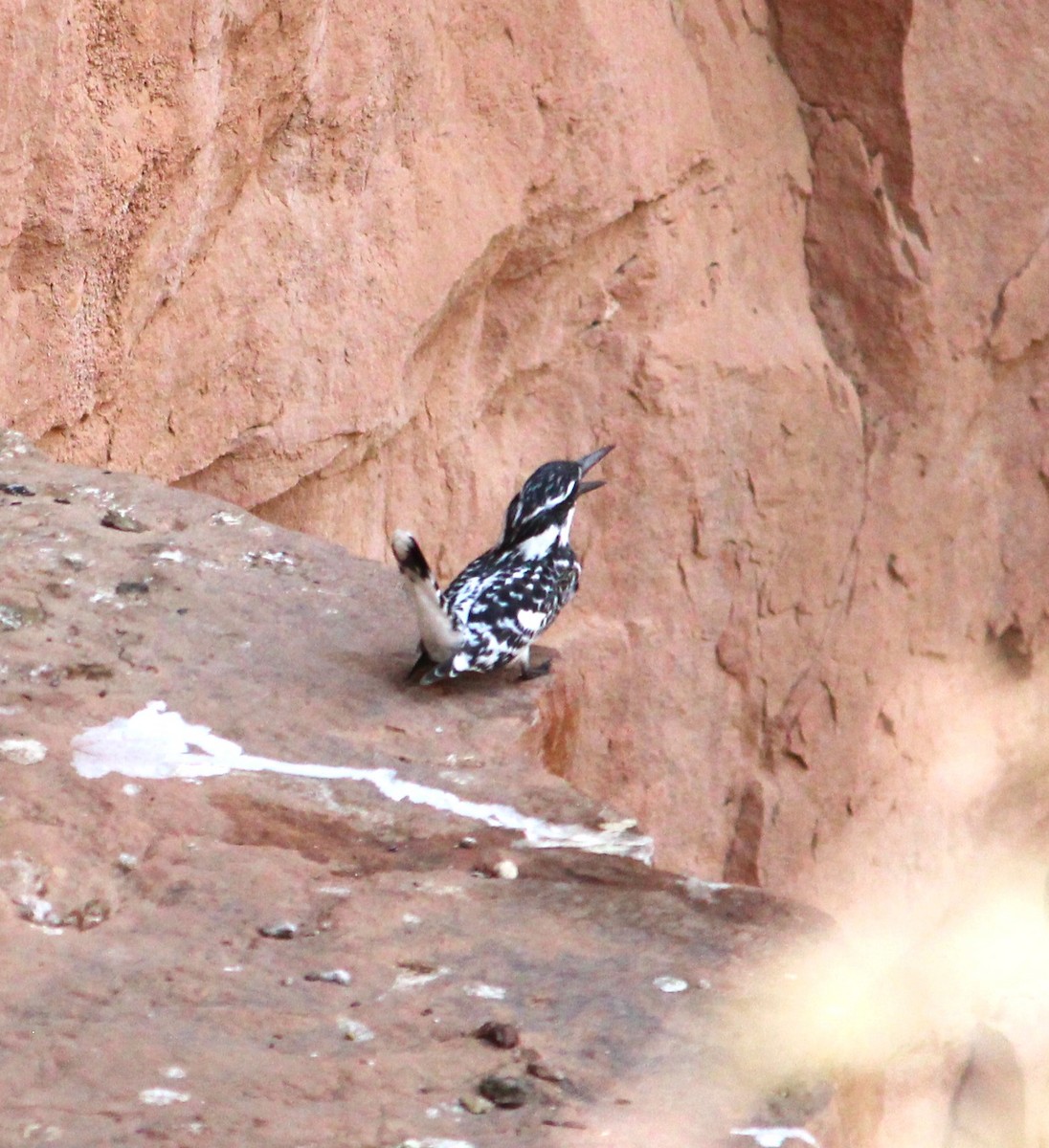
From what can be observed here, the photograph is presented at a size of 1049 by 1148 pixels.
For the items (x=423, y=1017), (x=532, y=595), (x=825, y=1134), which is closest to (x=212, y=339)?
(x=532, y=595)

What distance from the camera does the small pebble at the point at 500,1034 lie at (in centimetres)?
223

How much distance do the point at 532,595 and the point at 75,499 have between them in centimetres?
123

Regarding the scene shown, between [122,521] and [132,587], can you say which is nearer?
A: [132,587]

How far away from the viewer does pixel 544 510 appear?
178 inches

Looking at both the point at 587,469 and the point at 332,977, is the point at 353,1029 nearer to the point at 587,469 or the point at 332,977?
the point at 332,977

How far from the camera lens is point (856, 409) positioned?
8.28 metres

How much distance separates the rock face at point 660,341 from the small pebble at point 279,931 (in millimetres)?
1773

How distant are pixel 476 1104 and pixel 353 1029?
0.25 meters

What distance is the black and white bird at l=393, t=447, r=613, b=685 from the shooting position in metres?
3.45

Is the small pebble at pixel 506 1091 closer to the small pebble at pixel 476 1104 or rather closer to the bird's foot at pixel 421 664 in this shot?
the small pebble at pixel 476 1104

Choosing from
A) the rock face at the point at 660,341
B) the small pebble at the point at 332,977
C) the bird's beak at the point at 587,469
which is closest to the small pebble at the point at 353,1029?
the small pebble at the point at 332,977

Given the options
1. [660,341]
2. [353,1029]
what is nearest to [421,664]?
[353,1029]

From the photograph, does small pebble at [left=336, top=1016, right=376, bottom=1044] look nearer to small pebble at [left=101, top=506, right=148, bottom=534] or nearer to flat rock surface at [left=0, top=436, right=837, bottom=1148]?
flat rock surface at [left=0, top=436, right=837, bottom=1148]

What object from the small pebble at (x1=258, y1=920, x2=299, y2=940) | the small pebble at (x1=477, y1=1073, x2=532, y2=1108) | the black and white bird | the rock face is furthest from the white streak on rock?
the rock face
